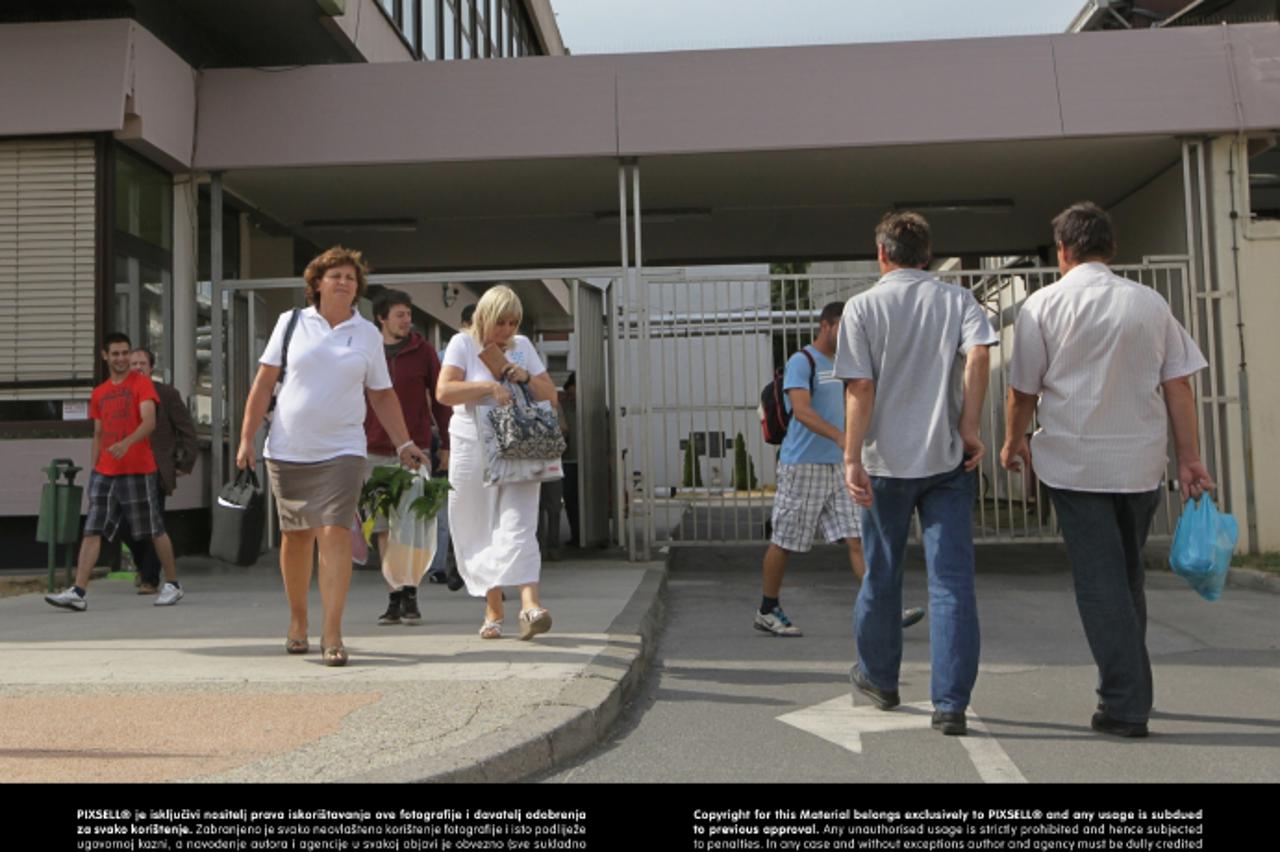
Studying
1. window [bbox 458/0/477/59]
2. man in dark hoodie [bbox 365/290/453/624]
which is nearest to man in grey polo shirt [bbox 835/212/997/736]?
man in dark hoodie [bbox 365/290/453/624]

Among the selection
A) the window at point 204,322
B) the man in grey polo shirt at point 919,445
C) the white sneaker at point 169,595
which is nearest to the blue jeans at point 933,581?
the man in grey polo shirt at point 919,445

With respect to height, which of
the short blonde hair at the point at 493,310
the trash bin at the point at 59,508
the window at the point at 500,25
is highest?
the window at the point at 500,25

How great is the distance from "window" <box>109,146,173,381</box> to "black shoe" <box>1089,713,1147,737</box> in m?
8.17

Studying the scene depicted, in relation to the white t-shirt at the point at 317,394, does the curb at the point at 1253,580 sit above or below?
below

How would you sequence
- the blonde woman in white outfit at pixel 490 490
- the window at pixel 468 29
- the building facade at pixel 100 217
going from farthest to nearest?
the window at pixel 468 29
the building facade at pixel 100 217
the blonde woman in white outfit at pixel 490 490

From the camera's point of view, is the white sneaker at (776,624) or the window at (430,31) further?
the window at (430,31)

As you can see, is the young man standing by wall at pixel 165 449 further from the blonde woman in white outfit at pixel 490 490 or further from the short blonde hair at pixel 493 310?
the short blonde hair at pixel 493 310

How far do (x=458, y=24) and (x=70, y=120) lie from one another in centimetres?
979

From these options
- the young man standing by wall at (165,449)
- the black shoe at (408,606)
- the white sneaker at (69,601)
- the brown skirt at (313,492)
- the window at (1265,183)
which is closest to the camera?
the brown skirt at (313,492)

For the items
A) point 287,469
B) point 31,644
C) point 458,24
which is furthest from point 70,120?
point 458,24

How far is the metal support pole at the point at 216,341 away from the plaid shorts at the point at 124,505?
2.47 meters

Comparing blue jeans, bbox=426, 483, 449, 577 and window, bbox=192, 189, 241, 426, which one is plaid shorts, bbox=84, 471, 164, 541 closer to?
blue jeans, bbox=426, 483, 449, 577

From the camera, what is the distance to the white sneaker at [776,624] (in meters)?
7.48
